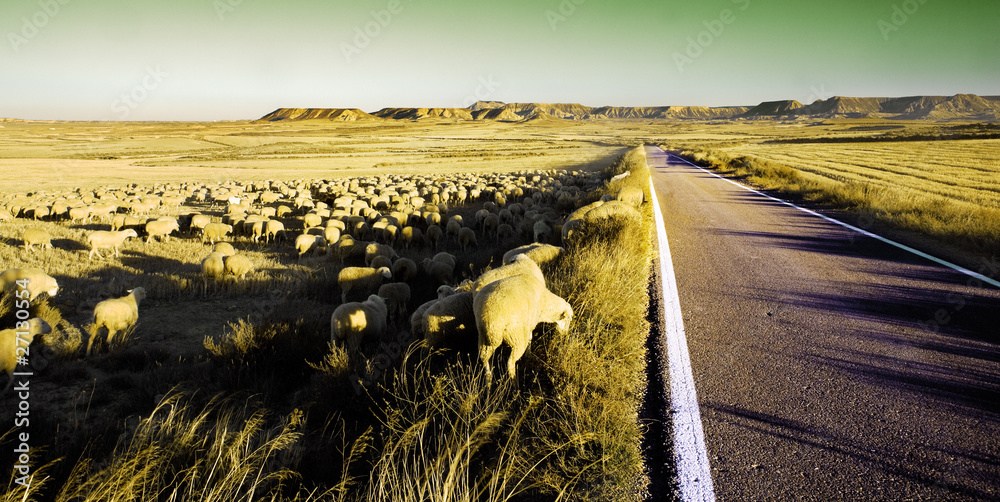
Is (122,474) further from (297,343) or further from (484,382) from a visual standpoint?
(297,343)

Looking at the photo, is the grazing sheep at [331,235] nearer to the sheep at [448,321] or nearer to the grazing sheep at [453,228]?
the grazing sheep at [453,228]

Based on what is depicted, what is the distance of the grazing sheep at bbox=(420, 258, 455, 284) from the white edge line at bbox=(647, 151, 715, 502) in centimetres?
493

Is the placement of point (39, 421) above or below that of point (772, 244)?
below

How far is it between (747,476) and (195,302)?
9.47 metres

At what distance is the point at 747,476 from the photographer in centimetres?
286

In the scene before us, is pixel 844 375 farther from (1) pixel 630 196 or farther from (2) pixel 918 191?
(2) pixel 918 191

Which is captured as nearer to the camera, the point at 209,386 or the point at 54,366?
the point at 209,386

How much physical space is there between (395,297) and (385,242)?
6689mm

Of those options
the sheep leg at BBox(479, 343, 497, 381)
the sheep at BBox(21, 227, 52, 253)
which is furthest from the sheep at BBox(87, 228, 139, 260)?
the sheep leg at BBox(479, 343, 497, 381)

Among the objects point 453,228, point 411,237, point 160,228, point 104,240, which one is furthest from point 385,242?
point 104,240

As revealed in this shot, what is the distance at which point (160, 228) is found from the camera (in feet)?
47.4

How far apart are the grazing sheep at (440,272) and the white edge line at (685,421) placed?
4.93 meters

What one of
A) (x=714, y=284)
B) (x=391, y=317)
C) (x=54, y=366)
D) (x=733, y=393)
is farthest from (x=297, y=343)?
(x=714, y=284)

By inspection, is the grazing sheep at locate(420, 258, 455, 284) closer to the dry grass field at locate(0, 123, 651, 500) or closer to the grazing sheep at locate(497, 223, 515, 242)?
the dry grass field at locate(0, 123, 651, 500)
